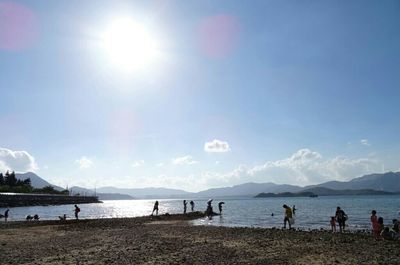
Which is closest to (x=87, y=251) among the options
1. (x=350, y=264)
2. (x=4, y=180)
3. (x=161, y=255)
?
(x=161, y=255)

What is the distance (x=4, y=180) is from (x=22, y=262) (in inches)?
7622

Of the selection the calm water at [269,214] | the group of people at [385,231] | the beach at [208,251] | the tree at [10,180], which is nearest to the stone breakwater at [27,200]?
the calm water at [269,214]

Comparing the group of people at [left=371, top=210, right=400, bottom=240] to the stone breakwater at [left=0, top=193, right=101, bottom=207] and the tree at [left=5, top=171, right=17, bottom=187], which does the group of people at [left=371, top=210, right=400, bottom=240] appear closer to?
the stone breakwater at [left=0, top=193, right=101, bottom=207]

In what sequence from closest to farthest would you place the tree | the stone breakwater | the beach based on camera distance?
the beach → the stone breakwater → the tree

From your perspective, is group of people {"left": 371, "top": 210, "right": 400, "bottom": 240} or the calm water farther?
the calm water

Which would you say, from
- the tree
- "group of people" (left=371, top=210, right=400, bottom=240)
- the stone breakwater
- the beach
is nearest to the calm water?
"group of people" (left=371, top=210, right=400, bottom=240)

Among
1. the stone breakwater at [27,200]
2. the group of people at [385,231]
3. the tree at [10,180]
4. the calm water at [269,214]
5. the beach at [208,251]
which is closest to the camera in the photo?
the beach at [208,251]

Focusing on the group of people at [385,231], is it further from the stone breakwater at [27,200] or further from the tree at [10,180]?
the tree at [10,180]

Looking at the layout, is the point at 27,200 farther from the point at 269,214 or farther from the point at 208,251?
the point at 208,251

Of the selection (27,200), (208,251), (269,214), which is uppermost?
(27,200)

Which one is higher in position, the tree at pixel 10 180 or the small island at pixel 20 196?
the tree at pixel 10 180

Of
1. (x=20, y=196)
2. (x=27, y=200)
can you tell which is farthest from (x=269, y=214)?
(x=27, y=200)

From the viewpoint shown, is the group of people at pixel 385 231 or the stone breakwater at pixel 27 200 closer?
the group of people at pixel 385 231

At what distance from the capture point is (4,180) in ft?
618
